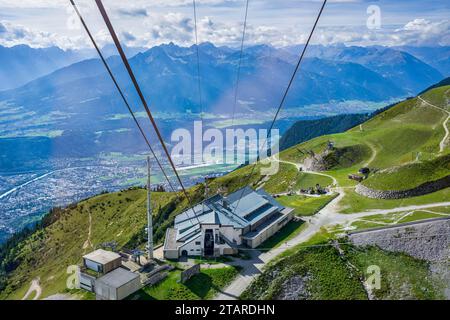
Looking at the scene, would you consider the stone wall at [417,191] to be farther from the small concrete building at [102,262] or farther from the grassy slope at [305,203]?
the small concrete building at [102,262]

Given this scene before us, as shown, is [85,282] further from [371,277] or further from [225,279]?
[371,277]

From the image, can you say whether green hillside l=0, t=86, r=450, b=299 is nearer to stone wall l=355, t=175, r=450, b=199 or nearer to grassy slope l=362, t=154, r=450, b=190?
grassy slope l=362, t=154, r=450, b=190

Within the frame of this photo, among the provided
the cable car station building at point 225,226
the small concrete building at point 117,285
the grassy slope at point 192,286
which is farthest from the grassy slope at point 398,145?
the small concrete building at point 117,285

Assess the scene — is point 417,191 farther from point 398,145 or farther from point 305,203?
point 398,145

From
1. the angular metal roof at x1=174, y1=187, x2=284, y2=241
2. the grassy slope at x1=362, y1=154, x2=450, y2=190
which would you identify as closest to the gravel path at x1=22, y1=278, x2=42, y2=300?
the angular metal roof at x1=174, y1=187, x2=284, y2=241

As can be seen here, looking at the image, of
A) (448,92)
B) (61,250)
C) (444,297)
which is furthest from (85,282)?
(448,92)

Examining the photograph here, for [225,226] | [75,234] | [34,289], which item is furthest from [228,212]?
[75,234]
